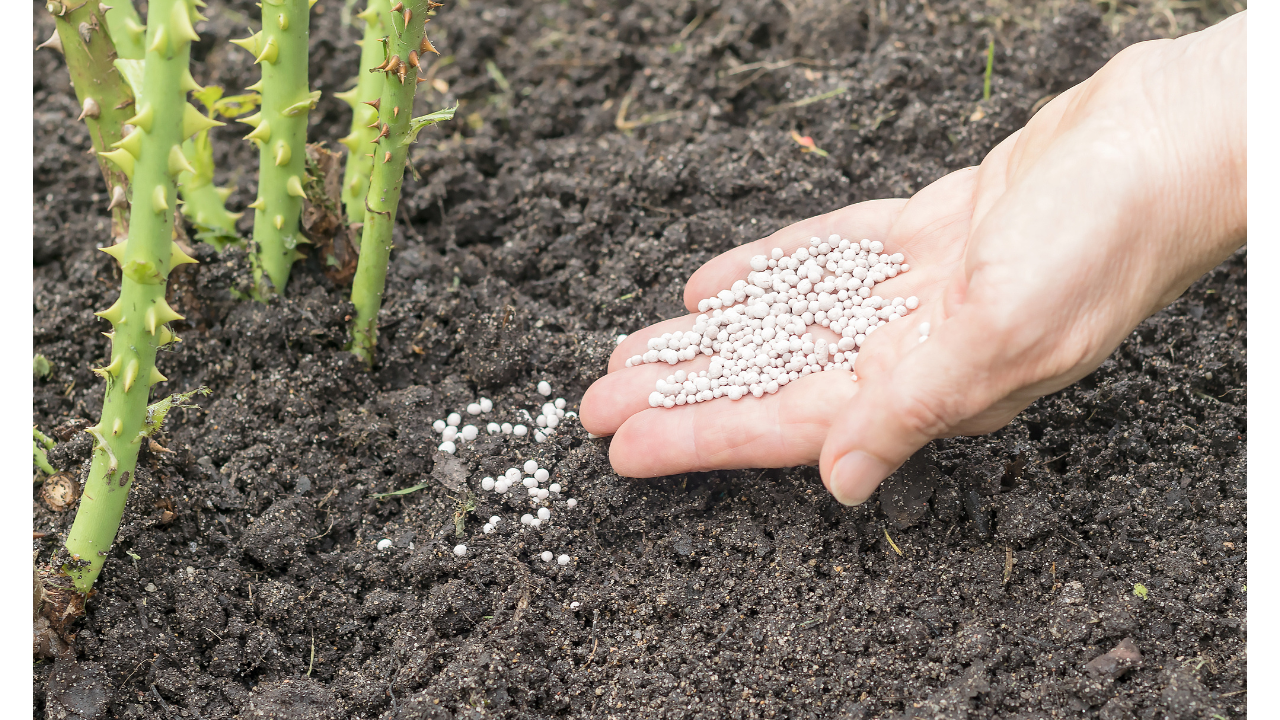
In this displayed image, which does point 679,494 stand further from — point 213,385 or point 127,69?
point 127,69

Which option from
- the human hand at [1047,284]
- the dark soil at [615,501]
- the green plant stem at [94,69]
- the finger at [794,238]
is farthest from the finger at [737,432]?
the green plant stem at [94,69]

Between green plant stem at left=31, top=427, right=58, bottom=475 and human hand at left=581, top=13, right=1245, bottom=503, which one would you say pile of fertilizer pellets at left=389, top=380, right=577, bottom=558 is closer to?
human hand at left=581, top=13, right=1245, bottom=503

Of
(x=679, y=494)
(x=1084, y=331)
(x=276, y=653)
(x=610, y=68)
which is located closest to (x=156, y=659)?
(x=276, y=653)

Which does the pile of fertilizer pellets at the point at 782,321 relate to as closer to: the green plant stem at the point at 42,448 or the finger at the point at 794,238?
the finger at the point at 794,238

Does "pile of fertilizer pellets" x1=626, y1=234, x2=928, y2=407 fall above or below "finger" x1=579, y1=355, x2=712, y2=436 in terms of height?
above

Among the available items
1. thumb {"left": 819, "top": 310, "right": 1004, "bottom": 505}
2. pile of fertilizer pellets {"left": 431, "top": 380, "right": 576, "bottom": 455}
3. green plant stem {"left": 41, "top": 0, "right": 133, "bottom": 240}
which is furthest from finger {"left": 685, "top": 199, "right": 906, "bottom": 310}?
green plant stem {"left": 41, "top": 0, "right": 133, "bottom": 240}

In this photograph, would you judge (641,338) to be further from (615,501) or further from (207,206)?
(207,206)
